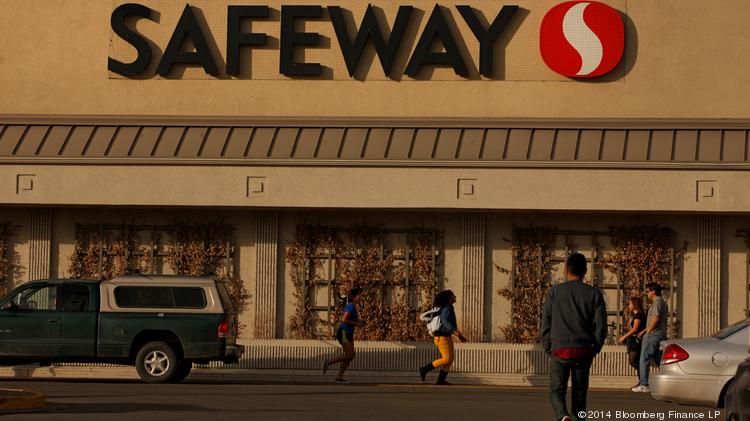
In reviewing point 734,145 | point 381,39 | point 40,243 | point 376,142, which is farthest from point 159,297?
point 734,145

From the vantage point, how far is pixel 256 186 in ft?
94.6

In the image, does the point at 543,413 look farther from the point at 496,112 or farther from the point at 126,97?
the point at 126,97

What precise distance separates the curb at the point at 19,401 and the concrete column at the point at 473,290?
12.9m

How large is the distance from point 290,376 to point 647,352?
24.9 ft

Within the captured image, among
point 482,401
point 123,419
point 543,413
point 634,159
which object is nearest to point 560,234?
point 634,159

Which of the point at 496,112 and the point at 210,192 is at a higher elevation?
the point at 496,112

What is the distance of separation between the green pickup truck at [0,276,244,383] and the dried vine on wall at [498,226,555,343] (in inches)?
275

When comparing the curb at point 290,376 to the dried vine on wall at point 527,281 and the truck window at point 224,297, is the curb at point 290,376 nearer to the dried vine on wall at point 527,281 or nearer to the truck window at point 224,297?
the dried vine on wall at point 527,281

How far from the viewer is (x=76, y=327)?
2441cm

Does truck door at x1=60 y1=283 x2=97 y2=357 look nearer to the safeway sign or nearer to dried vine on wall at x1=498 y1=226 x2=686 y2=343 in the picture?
the safeway sign

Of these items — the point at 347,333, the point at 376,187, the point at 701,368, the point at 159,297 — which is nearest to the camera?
the point at 701,368

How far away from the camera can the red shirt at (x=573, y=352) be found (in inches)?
558

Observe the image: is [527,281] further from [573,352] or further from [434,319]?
[573,352]

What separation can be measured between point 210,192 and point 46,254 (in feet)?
13.1
